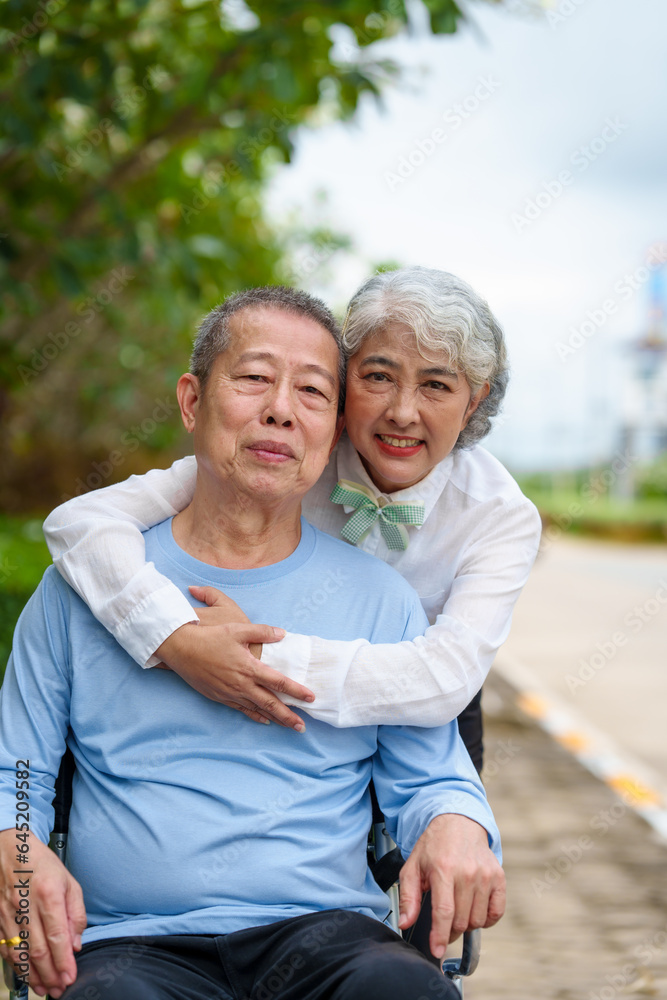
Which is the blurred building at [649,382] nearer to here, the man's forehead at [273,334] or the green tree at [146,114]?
the green tree at [146,114]

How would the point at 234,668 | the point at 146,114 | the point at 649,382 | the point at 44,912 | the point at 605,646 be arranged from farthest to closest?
the point at 649,382 → the point at 605,646 → the point at 146,114 → the point at 234,668 → the point at 44,912

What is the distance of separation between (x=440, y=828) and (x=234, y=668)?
44cm

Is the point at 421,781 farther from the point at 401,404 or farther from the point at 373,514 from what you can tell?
the point at 401,404

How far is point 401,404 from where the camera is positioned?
2.06 metres

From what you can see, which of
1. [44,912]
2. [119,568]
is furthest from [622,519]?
[44,912]

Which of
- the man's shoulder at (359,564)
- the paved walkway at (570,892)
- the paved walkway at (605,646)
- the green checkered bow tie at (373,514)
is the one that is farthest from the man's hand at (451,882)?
the paved walkway at (605,646)

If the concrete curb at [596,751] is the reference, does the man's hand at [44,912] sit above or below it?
above

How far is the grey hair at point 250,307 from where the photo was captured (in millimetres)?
2039

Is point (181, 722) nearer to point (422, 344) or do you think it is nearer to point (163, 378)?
point (422, 344)

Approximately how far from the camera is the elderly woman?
1818mm

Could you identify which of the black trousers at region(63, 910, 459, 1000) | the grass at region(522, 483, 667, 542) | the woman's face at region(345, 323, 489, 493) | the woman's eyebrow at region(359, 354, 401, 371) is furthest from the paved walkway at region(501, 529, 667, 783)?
the grass at region(522, 483, 667, 542)

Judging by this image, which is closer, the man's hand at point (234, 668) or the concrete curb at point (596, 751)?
the man's hand at point (234, 668)

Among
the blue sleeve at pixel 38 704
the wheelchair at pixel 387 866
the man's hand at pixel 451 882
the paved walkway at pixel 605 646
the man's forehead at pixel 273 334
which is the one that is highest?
the man's forehead at pixel 273 334

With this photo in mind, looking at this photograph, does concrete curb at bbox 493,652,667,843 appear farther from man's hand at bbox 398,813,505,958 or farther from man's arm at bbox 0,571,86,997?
man's arm at bbox 0,571,86,997
